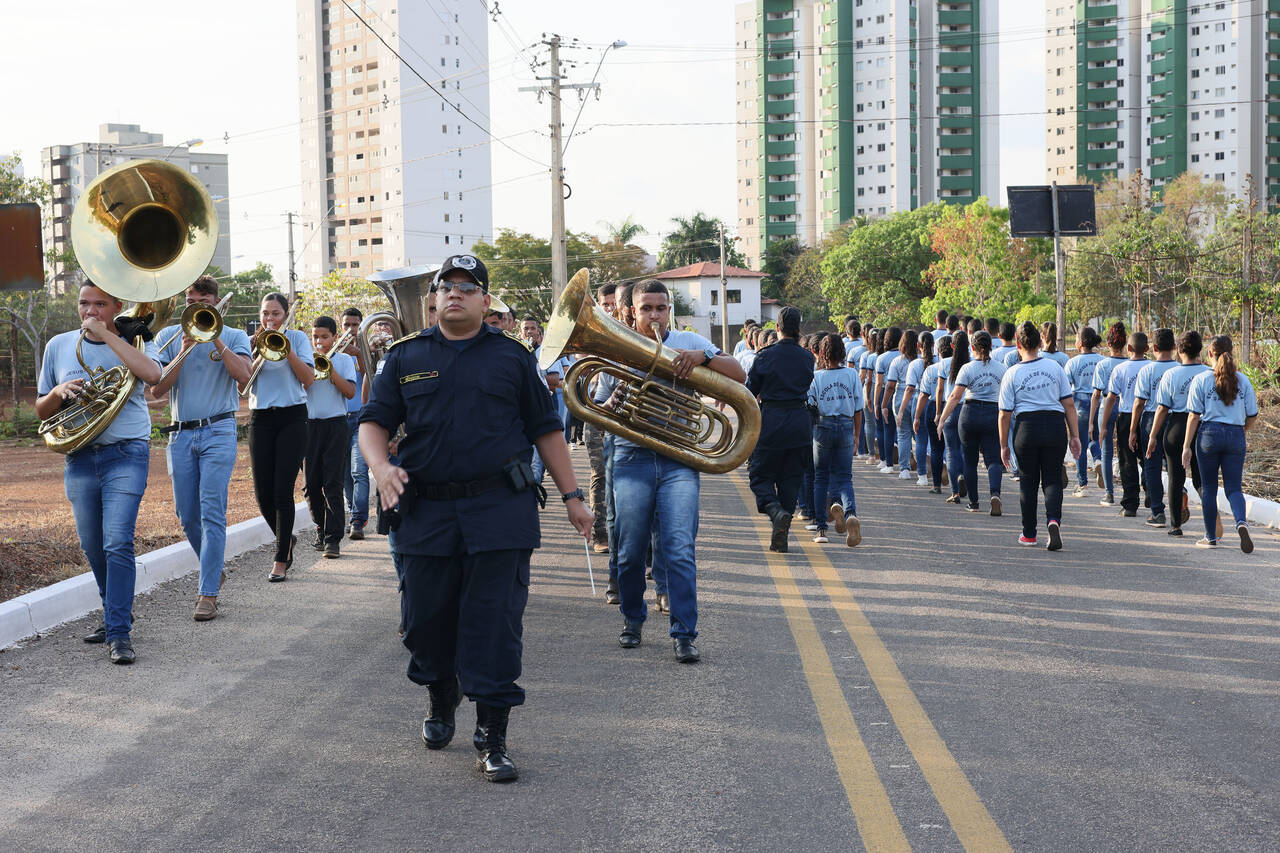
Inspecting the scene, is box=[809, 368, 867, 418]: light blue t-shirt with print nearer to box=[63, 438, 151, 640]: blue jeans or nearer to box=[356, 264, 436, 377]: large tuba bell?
box=[356, 264, 436, 377]: large tuba bell

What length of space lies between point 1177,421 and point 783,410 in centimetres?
337

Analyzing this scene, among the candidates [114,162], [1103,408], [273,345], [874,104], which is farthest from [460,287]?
[114,162]

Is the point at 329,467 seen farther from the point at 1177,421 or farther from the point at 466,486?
the point at 1177,421

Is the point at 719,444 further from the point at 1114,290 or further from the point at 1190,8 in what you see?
the point at 1190,8

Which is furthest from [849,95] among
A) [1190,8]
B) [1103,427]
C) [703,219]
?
[1103,427]

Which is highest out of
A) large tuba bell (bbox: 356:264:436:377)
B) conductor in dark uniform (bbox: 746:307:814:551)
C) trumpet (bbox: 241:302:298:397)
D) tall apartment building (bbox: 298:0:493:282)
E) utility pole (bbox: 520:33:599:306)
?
tall apartment building (bbox: 298:0:493:282)

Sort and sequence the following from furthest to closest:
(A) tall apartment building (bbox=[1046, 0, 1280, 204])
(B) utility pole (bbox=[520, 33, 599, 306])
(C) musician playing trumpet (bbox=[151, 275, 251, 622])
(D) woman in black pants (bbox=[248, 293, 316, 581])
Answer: (A) tall apartment building (bbox=[1046, 0, 1280, 204]) → (B) utility pole (bbox=[520, 33, 599, 306]) → (D) woman in black pants (bbox=[248, 293, 316, 581]) → (C) musician playing trumpet (bbox=[151, 275, 251, 622])

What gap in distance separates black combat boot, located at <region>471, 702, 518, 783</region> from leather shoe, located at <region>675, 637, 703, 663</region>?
176cm

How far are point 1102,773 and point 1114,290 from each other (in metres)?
60.1

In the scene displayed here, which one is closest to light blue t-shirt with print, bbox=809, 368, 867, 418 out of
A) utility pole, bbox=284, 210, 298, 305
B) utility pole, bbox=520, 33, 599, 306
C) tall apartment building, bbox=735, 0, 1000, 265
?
utility pole, bbox=520, 33, 599, 306

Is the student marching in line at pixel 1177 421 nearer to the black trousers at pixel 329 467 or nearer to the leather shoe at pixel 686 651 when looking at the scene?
the leather shoe at pixel 686 651

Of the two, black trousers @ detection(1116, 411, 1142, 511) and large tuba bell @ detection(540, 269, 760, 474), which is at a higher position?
large tuba bell @ detection(540, 269, 760, 474)

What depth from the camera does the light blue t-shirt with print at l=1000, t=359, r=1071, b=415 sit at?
10500 mm

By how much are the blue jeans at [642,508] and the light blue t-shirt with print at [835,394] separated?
4.50 metres
